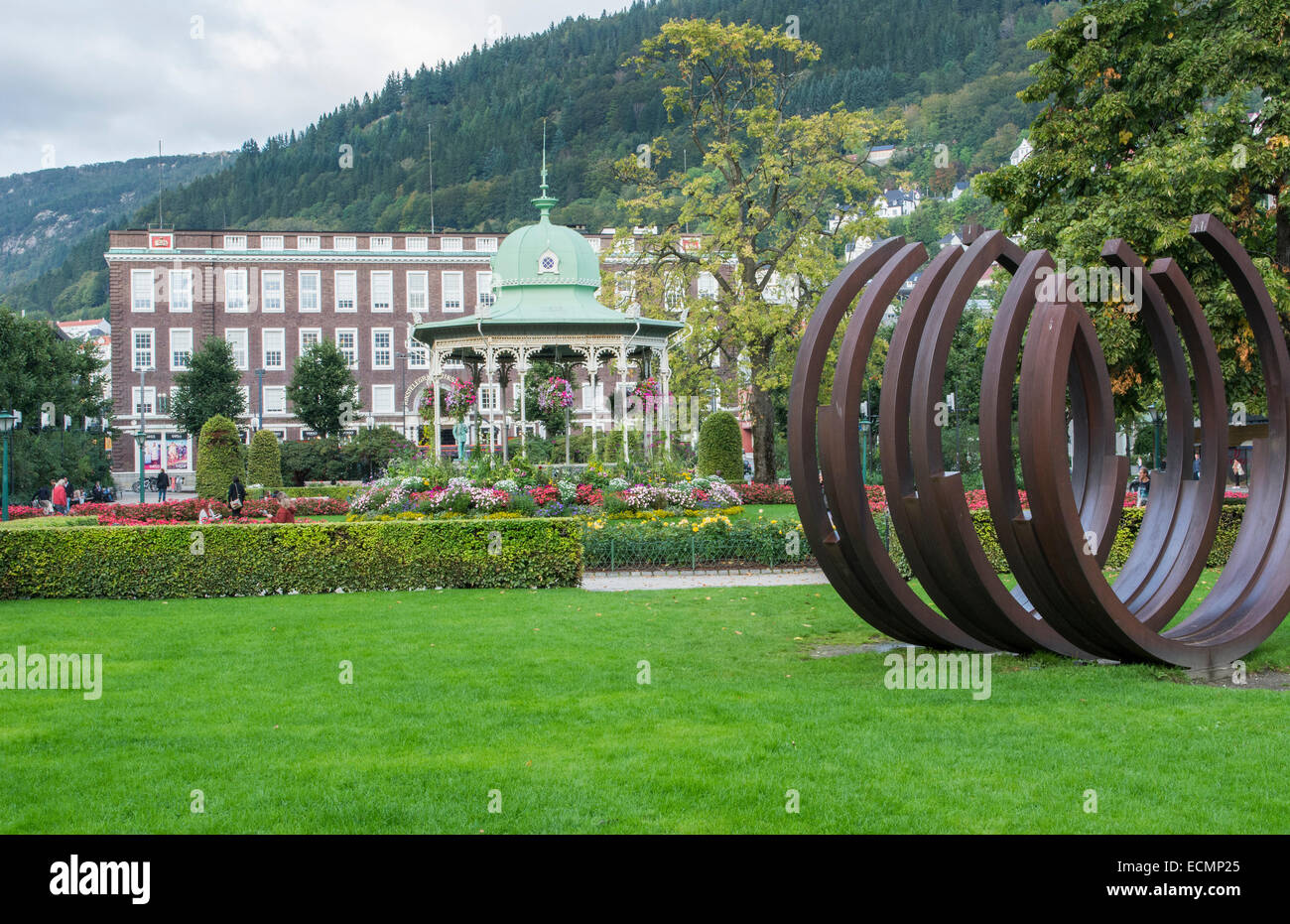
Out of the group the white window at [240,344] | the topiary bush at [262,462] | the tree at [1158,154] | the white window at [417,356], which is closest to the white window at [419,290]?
the white window at [417,356]

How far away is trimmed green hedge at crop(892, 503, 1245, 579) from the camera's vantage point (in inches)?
686

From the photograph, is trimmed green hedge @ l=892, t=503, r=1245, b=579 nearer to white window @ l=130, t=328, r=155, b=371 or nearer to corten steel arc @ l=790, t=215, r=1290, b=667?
corten steel arc @ l=790, t=215, r=1290, b=667

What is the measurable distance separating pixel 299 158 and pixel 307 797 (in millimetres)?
122910

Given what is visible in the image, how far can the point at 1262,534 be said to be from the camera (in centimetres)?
1062

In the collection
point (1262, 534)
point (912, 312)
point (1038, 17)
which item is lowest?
point (1262, 534)

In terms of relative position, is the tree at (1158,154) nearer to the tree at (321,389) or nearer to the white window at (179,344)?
the tree at (321,389)

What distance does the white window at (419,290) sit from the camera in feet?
240

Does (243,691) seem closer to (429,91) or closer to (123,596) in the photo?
(123,596)

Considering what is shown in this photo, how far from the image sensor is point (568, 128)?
5039 inches

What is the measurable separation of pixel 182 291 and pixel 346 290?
9407 millimetres

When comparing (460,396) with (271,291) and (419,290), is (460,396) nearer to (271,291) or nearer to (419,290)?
(419,290)

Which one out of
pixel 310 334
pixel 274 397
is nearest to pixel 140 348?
pixel 274 397

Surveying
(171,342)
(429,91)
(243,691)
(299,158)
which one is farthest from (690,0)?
(243,691)

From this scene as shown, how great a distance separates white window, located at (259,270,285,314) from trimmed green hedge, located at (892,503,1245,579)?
2349 inches
